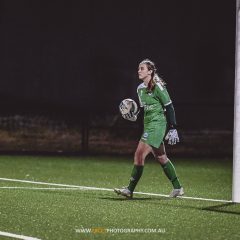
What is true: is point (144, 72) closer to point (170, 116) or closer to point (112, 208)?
point (170, 116)

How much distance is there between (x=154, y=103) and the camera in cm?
1130

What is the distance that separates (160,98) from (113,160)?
8844 millimetres

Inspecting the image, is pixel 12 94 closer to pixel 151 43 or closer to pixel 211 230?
pixel 151 43

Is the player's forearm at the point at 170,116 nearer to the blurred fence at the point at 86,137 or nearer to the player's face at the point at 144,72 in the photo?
the player's face at the point at 144,72

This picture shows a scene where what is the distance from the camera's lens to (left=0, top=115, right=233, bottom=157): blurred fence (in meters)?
22.7

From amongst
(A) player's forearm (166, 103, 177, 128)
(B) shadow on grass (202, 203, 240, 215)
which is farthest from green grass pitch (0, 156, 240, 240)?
(A) player's forearm (166, 103, 177, 128)

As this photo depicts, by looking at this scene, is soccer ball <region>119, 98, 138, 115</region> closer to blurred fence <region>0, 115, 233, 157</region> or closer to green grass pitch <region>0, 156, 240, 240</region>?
green grass pitch <region>0, 156, 240, 240</region>

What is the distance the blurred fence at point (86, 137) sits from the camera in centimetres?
2273

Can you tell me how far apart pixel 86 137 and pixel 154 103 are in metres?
11.1

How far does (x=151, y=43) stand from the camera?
116 ft

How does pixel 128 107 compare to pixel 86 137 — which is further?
pixel 86 137

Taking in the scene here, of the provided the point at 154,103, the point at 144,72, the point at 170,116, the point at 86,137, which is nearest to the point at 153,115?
the point at 154,103

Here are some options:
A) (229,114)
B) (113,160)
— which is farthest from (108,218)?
(229,114)

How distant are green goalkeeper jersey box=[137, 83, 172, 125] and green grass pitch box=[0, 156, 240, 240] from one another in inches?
46.6
